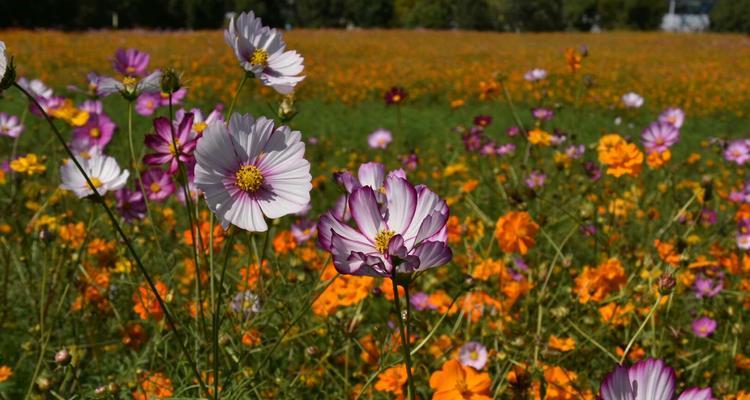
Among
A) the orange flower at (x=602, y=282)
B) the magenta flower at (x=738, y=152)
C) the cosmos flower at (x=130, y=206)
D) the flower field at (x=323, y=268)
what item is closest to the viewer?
the flower field at (x=323, y=268)

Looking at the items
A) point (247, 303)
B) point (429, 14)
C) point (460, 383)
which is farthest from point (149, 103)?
point (429, 14)

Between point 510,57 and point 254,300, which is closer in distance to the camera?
point 254,300

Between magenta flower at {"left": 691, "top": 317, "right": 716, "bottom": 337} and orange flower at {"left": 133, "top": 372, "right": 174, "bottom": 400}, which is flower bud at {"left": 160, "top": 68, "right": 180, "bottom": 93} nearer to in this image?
orange flower at {"left": 133, "top": 372, "right": 174, "bottom": 400}

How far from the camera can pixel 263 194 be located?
551 mm

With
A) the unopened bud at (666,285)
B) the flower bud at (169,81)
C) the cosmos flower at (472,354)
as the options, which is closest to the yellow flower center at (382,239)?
the flower bud at (169,81)

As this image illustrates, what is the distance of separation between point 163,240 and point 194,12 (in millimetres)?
21348

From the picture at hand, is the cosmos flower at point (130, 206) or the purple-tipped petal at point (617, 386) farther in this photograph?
the cosmos flower at point (130, 206)

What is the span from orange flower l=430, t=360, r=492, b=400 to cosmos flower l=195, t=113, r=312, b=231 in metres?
0.33

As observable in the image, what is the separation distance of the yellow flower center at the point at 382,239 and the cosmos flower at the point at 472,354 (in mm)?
478

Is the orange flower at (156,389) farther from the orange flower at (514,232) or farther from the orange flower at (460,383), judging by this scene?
the orange flower at (514,232)

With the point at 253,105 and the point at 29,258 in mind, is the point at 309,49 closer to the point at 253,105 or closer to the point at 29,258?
the point at 253,105

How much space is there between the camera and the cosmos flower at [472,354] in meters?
0.93

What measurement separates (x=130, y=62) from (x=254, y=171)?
0.68 meters

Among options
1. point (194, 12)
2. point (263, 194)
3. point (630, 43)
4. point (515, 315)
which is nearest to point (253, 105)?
point (515, 315)
